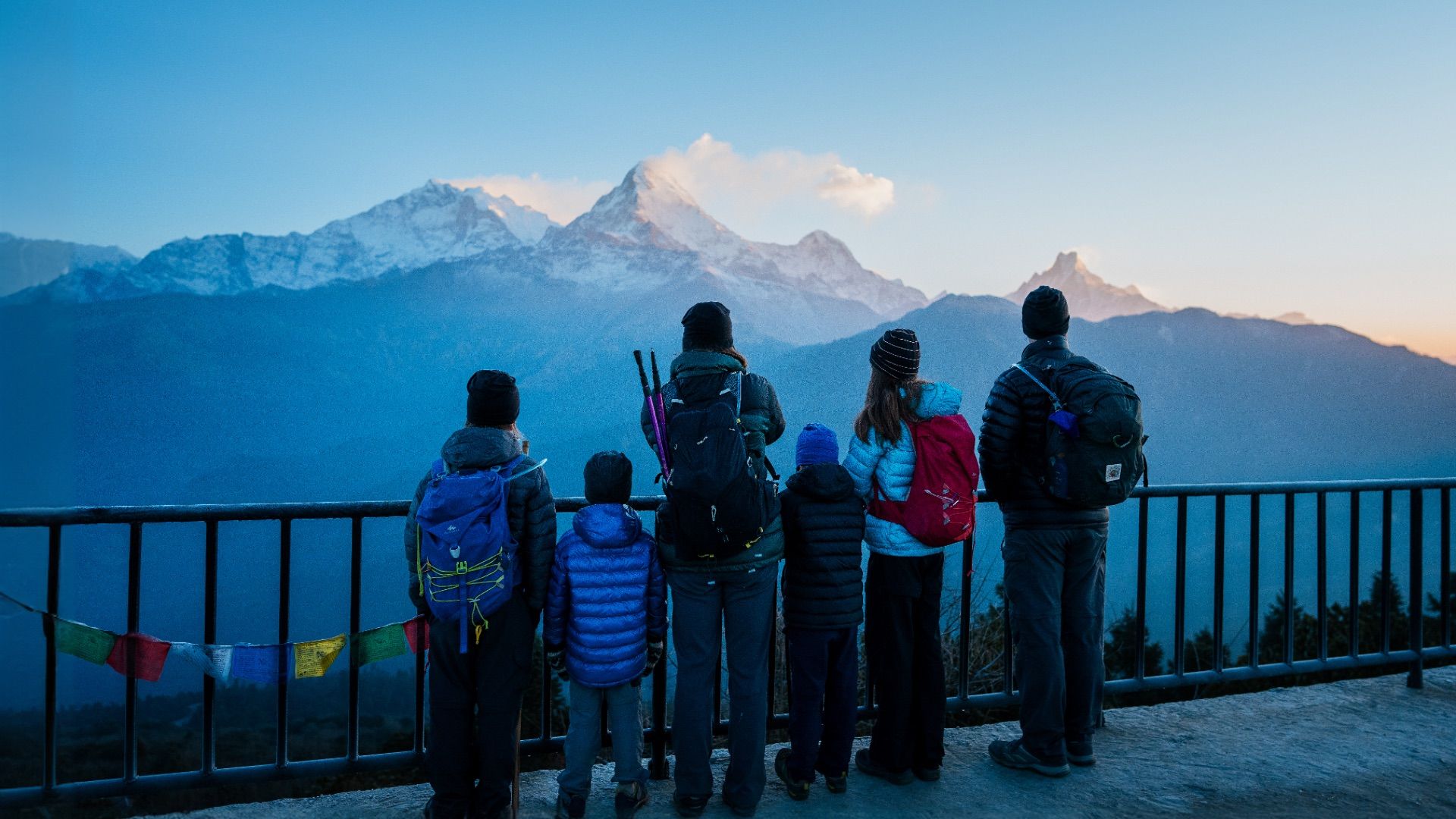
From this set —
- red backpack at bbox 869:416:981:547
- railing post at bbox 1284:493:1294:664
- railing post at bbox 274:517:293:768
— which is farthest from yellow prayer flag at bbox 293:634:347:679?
railing post at bbox 1284:493:1294:664

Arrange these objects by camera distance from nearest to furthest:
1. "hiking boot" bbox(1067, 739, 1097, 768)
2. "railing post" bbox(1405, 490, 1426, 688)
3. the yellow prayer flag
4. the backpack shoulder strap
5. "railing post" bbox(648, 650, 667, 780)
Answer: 1. the yellow prayer flag
2. the backpack shoulder strap
3. "railing post" bbox(648, 650, 667, 780)
4. "hiking boot" bbox(1067, 739, 1097, 768)
5. "railing post" bbox(1405, 490, 1426, 688)

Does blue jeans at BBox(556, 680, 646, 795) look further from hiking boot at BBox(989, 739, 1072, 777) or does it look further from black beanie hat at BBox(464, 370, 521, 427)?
hiking boot at BBox(989, 739, 1072, 777)

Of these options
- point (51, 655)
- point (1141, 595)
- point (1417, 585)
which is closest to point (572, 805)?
point (51, 655)

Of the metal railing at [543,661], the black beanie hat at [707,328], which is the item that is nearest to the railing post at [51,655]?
the metal railing at [543,661]

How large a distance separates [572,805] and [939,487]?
6.56 ft

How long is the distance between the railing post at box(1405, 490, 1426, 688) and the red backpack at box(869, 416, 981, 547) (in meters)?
3.70

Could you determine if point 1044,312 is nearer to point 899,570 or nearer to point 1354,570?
point 899,570

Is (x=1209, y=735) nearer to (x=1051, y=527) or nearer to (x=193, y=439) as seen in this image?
(x=1051, y=527)

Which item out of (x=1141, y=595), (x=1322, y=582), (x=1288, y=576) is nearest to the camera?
(x=1141, y=595)

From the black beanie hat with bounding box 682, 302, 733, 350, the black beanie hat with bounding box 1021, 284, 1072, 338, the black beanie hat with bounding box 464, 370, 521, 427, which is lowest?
the black beanie hat with bounding box 464, 370, 521, 427

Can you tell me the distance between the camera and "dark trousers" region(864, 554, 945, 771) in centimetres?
345

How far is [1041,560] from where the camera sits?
3.63 m

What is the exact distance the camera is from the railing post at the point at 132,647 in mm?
3219

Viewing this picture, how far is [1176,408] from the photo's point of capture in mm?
62656
